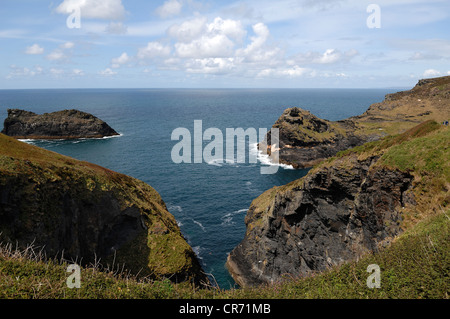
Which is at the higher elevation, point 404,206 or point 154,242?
point 404,206

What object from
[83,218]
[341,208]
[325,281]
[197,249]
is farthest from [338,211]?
[83,218]

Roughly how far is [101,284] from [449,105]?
171561 millimetres

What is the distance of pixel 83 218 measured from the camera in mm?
40062

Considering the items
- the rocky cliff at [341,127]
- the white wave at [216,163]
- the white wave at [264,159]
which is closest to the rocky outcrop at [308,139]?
the rocky cliff at [341,127]

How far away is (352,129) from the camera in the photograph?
422 ft

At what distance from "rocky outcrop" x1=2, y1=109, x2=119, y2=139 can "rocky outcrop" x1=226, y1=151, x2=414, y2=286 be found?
Result: 130 m

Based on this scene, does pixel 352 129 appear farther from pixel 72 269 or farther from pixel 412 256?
pixel 72 269

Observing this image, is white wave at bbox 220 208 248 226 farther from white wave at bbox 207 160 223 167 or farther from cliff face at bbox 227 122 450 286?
white wave at bbox 207 160 223 167

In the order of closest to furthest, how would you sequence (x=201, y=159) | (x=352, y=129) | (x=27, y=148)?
(x=27, y=148) → (x=201, y=159) → (x=352, y=129)

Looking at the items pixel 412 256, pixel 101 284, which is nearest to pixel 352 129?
pixel 412 256

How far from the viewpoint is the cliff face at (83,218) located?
101 ft

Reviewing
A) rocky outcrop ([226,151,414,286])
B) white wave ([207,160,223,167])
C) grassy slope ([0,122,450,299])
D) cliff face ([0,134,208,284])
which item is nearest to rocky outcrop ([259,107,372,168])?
white wave ([207,160,223,167])

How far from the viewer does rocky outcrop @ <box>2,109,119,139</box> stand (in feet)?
511

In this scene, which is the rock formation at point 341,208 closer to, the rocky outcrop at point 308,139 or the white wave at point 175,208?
the white wave at point 175,208
